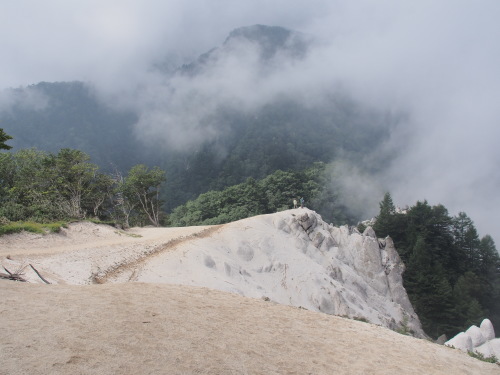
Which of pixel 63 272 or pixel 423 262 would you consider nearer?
pixel 63 272

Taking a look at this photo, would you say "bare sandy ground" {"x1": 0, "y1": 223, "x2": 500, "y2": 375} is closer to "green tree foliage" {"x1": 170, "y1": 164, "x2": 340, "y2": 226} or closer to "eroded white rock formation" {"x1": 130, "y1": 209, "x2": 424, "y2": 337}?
"eroded white rock formation" {"x1": 130, "y1": 209, "x2": 424, "y2": 337}

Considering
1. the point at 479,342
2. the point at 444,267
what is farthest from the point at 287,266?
the point at 444,267

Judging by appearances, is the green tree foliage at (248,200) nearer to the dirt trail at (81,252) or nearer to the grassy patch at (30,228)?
the dirt trail at (81,252)

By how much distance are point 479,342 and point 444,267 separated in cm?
3837

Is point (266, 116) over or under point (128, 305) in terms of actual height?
over

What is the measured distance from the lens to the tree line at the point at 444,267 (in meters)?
46.8

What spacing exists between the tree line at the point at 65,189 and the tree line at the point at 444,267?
3724 cm

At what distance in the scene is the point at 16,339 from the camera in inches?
273

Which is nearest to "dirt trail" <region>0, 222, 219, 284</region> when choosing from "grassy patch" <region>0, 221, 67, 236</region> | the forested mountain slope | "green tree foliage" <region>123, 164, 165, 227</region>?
"grassy patch" <region>0, 221, 67, 236</region>

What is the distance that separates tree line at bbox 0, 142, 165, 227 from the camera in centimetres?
2605

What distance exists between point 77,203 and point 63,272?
17.4m

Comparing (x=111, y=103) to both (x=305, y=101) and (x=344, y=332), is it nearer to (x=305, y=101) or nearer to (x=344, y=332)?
(x=305, y=101)

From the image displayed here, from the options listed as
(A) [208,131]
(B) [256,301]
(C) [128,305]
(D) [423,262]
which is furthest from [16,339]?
(A) [208,131]

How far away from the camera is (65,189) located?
3189cm
